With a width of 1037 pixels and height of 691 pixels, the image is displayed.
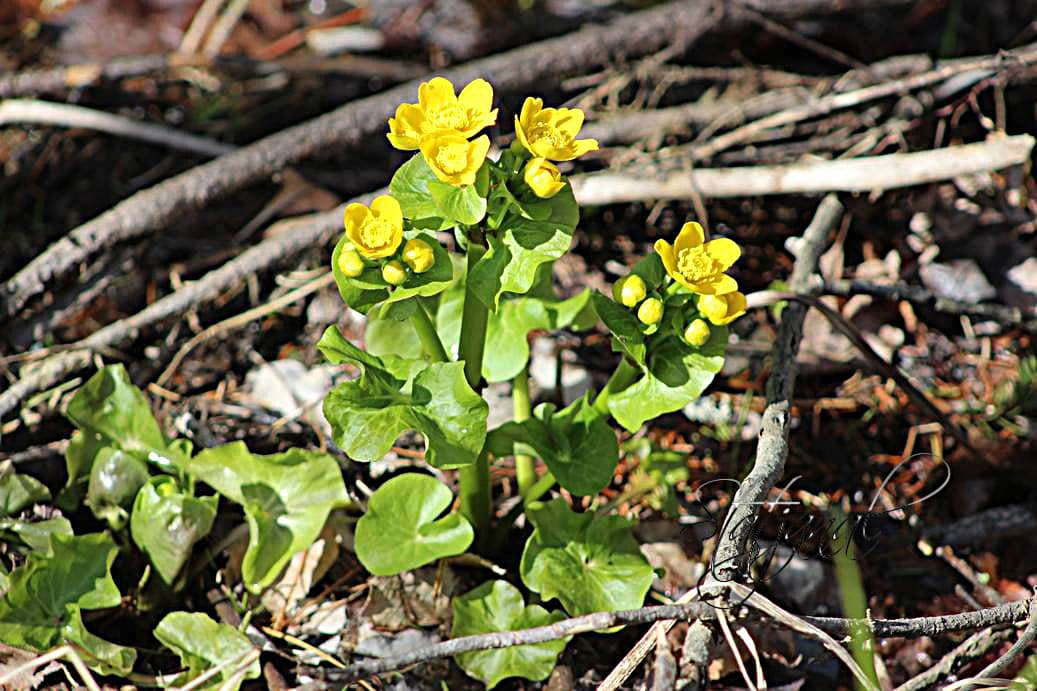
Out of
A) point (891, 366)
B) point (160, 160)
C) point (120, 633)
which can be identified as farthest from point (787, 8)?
point (120, 633)

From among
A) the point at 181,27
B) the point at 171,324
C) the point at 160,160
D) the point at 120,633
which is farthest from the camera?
the point at 181,27

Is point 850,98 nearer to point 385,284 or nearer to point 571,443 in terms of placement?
point 571,443

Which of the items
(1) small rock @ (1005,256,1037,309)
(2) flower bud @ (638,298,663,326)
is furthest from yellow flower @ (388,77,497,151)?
(1) small rock @ (1005,256,1037,309)

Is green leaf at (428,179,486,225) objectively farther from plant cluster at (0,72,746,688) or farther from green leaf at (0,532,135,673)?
green leaf at (0,532,135,673)

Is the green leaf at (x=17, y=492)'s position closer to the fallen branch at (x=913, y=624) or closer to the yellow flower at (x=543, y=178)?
the yellow flower at (x=543, y=178)

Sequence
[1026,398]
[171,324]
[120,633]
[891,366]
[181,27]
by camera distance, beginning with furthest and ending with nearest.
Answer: [181,27], [171,324], [1026,398], [891,366], [120,633]

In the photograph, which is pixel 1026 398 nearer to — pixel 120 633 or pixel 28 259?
pixel 120 633
